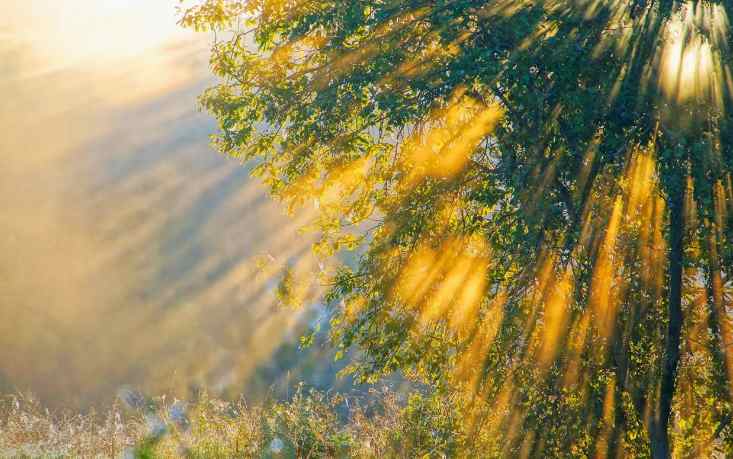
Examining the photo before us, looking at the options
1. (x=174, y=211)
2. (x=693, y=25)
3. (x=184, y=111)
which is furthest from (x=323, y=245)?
(x=184, y=111)

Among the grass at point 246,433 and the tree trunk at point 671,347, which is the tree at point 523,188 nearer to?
the tree trunk at point 671,347

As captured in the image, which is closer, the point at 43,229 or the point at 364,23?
the point at 364,23

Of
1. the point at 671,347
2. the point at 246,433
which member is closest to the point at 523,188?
the point at 671,347

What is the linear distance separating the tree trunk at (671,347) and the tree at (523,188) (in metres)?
0.02

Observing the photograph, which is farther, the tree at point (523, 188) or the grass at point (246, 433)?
the grass at point (246, 433)

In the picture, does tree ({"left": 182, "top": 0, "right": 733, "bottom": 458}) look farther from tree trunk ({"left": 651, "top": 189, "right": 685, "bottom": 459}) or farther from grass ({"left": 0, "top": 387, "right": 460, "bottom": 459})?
grass ({"left": 0, "top": 387, "right": 460, "bottom": 459})

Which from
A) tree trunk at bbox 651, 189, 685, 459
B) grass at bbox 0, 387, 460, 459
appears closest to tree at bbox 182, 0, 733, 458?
tree trunk at bbox 651, 189, 685, 459

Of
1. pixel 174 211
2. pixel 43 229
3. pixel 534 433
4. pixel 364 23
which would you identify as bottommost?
pixel 174 211

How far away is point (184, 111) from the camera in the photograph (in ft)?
213

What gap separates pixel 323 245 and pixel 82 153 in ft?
169

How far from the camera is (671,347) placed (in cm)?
713

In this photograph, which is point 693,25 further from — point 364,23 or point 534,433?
point 534,433

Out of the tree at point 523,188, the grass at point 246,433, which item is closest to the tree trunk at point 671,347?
the tree at point 523,188

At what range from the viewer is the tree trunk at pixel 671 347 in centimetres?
659
